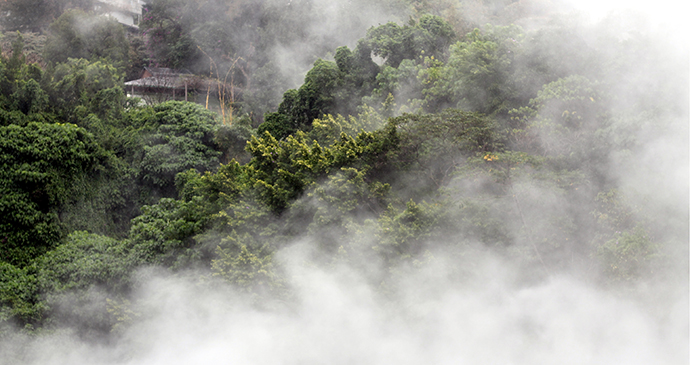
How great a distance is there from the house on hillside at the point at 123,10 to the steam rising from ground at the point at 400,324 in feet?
59.7

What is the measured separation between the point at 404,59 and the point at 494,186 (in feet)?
18.6

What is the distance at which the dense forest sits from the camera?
588 centimetres

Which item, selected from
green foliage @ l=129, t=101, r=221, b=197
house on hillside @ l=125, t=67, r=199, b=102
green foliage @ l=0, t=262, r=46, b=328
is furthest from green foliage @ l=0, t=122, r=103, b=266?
house on hillside @ l=125, t=67, r=199, b=102

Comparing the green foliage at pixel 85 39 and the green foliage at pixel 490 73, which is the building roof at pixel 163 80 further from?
the green foliage at pixel 490 73

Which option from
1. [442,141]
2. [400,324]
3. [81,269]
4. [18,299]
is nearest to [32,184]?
[81,269]

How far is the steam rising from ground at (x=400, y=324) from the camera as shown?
18.2ft

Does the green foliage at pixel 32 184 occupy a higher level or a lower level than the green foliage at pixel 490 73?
lower

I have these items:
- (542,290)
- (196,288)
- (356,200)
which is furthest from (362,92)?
(542,290)

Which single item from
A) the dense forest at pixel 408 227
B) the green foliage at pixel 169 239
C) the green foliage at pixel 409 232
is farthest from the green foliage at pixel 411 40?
the green foliage at pixel 409 232

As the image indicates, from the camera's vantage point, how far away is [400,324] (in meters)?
6.63

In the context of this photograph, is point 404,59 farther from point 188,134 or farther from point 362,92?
point 188,134

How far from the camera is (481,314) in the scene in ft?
20.5

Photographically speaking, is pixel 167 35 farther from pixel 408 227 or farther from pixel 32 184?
pixel 408 227

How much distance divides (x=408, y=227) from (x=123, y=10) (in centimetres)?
2178
